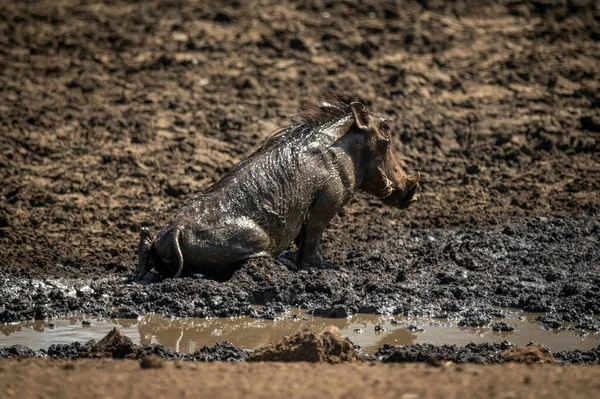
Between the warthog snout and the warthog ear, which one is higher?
the warthog ear

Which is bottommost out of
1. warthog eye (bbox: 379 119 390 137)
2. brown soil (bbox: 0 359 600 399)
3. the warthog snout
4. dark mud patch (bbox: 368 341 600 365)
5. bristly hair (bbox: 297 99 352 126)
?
the warthog snout

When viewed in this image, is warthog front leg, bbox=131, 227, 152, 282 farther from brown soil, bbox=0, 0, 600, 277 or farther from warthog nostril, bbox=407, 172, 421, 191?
warthog nostril, bbox=407, 172, 421, 191

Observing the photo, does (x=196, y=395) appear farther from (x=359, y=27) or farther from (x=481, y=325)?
(x=359, y=27)

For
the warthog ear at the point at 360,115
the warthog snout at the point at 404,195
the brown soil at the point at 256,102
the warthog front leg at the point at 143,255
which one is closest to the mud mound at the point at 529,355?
the warthog front leg at the point at 143,255

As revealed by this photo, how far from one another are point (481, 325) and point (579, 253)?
2.80m

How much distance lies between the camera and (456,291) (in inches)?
399

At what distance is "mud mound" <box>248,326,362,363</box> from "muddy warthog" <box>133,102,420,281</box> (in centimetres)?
249

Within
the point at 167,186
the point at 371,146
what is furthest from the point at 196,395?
the point at 167,186

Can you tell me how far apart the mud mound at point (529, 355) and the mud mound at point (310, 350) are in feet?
3.47

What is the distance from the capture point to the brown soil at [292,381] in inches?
247

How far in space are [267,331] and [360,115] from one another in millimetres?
3064

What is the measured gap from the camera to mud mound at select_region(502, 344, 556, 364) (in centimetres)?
747

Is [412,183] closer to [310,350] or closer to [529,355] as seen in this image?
[529,355]

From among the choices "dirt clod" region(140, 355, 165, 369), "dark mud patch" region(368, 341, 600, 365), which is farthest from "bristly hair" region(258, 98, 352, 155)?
"dirt clod" region(140, 355, 165, 369)
